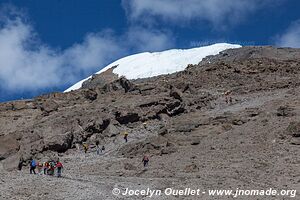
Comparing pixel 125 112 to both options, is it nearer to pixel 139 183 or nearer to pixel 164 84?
pixel 164 84

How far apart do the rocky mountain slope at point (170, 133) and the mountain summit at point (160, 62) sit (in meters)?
12.9

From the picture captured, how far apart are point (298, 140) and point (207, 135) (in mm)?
5602

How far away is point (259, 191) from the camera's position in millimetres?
19734

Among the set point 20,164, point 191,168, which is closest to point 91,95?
point 20,164

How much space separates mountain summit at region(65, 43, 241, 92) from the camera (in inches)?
2522

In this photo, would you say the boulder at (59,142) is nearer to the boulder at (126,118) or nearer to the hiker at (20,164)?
the hiker at (20,164)

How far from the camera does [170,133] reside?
→ 1248 inches

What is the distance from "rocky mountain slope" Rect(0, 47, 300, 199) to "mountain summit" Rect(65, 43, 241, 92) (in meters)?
12.9

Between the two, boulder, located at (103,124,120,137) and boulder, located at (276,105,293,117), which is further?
boulder, located at (103,124,120,137)

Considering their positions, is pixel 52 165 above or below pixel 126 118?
below

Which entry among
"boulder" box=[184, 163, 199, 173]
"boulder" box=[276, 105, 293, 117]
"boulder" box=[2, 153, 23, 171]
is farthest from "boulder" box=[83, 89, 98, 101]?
"boulder" box=[184, 163, 199, 173]

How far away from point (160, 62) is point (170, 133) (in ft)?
119

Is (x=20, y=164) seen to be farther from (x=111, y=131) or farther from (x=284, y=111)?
(x=284, y=111)

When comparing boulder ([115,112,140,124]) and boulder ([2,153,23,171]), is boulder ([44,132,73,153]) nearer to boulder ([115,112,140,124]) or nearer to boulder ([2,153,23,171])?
boulder ([2,153,23,171])
